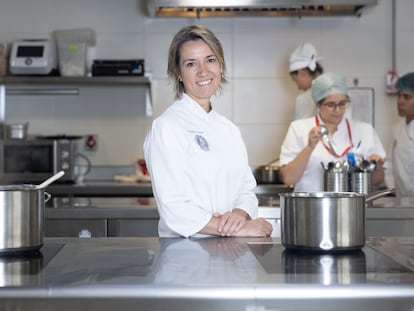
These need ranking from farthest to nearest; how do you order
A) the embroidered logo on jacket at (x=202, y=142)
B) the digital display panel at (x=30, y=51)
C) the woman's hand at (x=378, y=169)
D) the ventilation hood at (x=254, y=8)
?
the digital display panel at (x=30, y=51) < the ventilation hood at (x=254, y=8) < the woman's hand at (x=378, y=169) < the embroidered logo on jacket at (x=202, y=142)

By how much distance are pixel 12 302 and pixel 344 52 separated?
409cm

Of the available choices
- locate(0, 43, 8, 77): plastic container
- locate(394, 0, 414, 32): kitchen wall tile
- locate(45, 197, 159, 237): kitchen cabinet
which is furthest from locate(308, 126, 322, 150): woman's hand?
locate(0, 43, 8, 77): plastic container

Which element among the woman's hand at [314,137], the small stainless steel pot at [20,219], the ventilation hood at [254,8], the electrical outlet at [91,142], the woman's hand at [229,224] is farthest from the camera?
the electrical outlet at [91,142]

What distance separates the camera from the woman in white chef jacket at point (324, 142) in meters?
3.31

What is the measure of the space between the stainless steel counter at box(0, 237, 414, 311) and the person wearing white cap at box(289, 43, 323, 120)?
3.10 metres

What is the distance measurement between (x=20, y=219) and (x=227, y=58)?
359 centimetres

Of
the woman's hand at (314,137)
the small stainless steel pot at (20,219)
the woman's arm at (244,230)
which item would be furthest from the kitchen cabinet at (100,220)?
the small stainless steel pot at (20,219)

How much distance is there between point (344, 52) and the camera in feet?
16.4

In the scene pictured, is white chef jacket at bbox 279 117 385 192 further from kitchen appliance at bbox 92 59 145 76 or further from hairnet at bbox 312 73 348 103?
kitchen appliance at bbox 92 59 145 76

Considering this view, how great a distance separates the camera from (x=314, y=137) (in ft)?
10.3

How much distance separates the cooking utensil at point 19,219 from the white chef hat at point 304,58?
327cm

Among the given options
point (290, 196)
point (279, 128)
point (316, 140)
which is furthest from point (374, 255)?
point (279, 128)

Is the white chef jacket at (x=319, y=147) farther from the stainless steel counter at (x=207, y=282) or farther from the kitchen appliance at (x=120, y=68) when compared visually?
the stainless steel counter at (x=207, y=282)

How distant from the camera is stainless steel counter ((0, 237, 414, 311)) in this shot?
4.12ft
